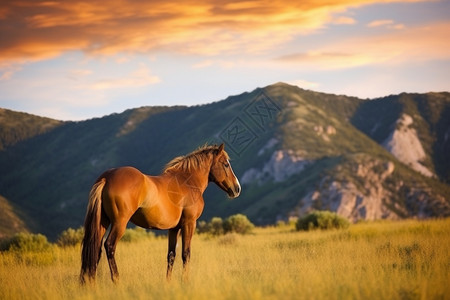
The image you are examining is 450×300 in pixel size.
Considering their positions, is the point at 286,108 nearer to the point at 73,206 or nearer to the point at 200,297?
the point at 73,206

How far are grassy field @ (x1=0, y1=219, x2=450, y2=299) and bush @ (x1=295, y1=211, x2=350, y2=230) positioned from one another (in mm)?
3981

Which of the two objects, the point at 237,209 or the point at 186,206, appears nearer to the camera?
the point at 186,206

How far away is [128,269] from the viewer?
1262 centimetres

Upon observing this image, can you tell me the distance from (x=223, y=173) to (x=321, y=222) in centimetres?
1348

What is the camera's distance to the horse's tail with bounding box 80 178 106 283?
9.62 metres

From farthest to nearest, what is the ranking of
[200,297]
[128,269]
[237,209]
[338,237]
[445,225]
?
[237,209]
[445,225]
[338,237]
[128,269]
[200,297]

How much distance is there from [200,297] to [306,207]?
10976cm

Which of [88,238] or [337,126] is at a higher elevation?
[337,126]

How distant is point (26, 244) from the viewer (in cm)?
2003

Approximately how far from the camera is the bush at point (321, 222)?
24031mm

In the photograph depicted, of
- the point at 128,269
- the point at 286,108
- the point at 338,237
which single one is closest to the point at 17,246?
the point at 128,269

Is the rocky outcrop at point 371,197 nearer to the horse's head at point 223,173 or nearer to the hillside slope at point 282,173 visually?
the hillside slope at point 282,173

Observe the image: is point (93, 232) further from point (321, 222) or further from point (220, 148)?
point (321, 222)

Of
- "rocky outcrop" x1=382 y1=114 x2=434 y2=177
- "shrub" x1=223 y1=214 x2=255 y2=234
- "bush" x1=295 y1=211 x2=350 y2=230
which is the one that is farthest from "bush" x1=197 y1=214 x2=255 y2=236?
"rocky outcrop" x1=382 y1=114 x2=434 y2=177
